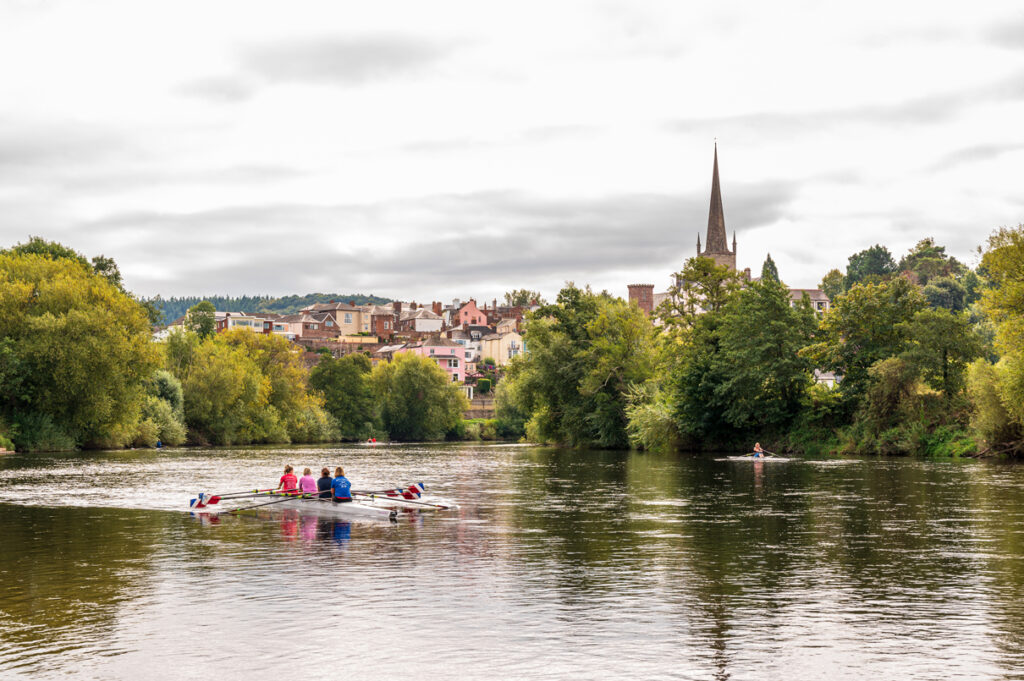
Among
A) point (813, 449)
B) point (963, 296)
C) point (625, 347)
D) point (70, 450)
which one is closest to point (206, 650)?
point (813, 449)

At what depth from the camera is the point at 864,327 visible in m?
75.4

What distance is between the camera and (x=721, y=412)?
263 feet

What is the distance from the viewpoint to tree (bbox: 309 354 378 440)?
139375mm

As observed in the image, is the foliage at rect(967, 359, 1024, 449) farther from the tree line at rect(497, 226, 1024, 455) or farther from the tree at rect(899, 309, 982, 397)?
the tree at rect(899, 309, 982, 397)

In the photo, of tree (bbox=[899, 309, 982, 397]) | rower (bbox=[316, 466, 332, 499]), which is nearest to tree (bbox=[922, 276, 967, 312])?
tree (bbox=[899, 309, 982, 397])

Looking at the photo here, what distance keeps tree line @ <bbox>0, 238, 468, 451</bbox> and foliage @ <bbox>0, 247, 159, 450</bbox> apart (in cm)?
8

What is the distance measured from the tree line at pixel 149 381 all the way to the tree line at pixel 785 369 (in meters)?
32.0

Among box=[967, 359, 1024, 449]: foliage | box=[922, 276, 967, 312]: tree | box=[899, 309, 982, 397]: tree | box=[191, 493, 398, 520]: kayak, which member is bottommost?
box=[191, 493, 398, 520]: kayak

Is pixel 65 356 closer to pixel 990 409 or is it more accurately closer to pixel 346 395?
pixel 346 395

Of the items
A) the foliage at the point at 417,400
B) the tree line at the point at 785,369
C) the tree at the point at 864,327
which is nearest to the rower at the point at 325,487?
the tree line at the point at 785,369

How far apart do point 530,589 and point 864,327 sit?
6065cm

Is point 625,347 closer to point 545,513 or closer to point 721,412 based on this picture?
point 721,412

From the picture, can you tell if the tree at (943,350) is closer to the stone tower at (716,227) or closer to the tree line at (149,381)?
the tree line at (149,381)

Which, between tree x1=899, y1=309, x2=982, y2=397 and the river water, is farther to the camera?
tree x1=899, y1=309, x2=982, y2=397
